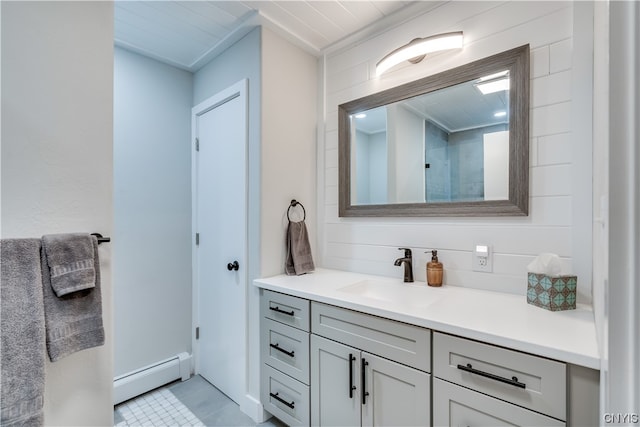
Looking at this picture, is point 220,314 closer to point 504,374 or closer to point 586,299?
point 504,374

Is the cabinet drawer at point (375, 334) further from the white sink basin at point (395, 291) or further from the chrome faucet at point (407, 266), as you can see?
the chrome faucet at point (407, 266)

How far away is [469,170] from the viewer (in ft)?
5.09

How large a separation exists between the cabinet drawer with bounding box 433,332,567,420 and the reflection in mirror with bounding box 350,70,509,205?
797 mm

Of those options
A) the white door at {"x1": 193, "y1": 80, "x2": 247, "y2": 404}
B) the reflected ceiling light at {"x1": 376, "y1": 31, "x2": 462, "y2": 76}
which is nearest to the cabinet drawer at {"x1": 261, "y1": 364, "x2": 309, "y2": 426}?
the white door at {"x1": 193, "y1": 80, "x2": 247, "y2": 404}

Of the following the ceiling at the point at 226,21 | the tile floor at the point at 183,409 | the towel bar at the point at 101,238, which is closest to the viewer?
the towel bar at the point at 101,238

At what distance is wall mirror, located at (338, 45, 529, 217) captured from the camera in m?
1.43

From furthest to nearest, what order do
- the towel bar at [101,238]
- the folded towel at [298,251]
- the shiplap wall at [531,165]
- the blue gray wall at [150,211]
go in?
the blue gray wall at [150,211]
the folded towel at [298,251]
the shiplap wall at [531,165]
the towel bar at [101,238]

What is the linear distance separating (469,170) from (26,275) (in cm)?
188

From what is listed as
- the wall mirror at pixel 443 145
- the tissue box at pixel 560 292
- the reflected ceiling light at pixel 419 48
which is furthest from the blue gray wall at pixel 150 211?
the tissue box at pixel 560 292

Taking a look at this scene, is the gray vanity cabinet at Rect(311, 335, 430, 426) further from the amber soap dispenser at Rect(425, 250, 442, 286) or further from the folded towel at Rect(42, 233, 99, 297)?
the folded towel at Rect(42, 233, 99, 297)

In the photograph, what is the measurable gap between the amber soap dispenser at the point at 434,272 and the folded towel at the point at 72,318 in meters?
1.51

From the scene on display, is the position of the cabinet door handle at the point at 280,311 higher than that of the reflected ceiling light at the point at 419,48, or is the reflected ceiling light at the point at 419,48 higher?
the reflected ceiling light at the point at 419,48

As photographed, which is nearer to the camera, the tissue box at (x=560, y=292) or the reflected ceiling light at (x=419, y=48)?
the tissue box at (x=560, y=292)

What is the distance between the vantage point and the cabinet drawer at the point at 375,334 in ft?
3.81
